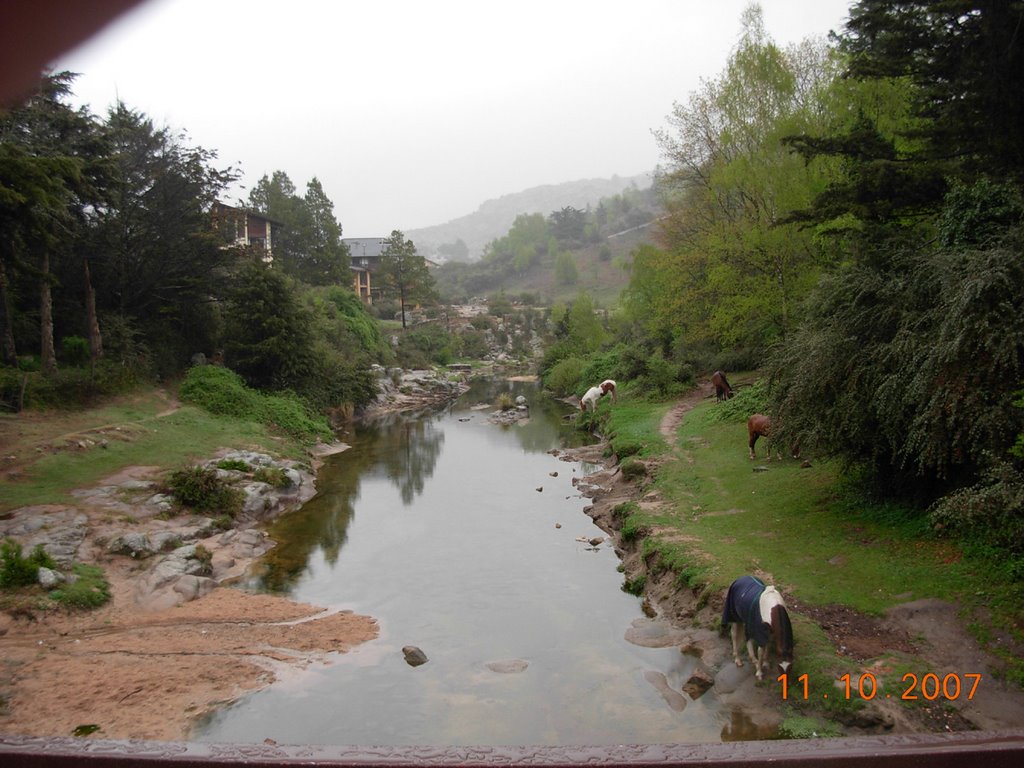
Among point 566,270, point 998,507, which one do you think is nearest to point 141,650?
point 998,507

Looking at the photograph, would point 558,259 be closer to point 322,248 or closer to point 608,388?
point 322,248

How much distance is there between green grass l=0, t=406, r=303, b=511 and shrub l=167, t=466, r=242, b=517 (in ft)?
5.30

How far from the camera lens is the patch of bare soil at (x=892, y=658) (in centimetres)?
727

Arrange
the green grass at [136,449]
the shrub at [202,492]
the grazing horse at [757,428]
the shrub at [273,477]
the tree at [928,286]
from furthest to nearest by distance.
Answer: the shrub at [273,477] < the shrub at [202,492] < the grazing horse at [757,428] < the green grass at [136,449] < the tree at [928,286]

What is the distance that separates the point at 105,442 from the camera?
19359 millimetres

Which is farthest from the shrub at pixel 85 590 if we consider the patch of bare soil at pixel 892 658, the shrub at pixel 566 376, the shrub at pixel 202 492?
the shrub at pixel 566 376

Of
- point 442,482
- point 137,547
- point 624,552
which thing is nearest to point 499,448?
point 442,482

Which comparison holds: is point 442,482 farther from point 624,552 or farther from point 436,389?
point 436,389

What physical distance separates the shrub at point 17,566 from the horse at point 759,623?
11.5 meters

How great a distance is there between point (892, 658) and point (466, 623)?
22.0 feet

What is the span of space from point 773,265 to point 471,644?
19556 mm

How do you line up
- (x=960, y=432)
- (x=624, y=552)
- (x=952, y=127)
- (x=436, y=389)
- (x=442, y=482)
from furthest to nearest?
(x=436, y=389), (x=442, y=482), (x=624, y=552), (x=952, y=127), (x=960, y=432)

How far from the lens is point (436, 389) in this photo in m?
48.2

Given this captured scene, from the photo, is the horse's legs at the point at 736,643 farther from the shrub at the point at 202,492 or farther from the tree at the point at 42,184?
the shrub at the point at 202,492
